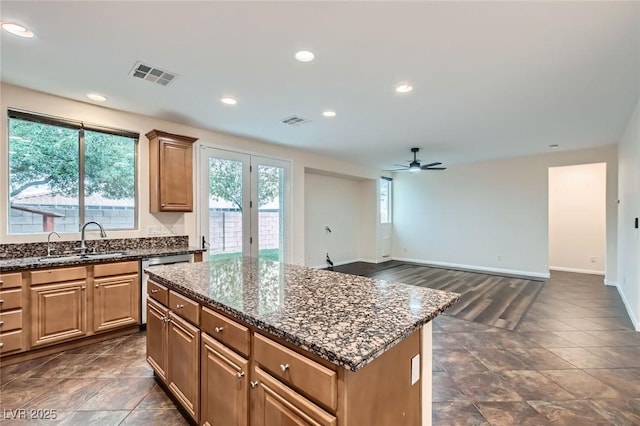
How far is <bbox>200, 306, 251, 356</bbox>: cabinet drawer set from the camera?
4.49 feet

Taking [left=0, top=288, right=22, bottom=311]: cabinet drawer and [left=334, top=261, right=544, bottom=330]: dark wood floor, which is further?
[left=334, top=261, right=544, bottom=330]: dark wood floor

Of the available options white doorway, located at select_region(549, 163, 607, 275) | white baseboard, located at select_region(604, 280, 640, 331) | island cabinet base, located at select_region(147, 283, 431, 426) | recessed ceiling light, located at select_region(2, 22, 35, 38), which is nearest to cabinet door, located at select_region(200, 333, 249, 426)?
island cabinet base, located at select_region(147, 283, 431, 426)

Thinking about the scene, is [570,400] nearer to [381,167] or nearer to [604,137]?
[604,137]

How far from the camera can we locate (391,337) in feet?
3.50

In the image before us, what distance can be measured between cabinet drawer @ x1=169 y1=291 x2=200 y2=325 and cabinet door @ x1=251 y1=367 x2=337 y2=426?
0.62 metres

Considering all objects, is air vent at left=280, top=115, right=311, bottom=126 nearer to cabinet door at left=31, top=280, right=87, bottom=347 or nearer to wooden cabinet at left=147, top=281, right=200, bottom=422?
wooden cabinet at left=147, top=281, right=200, bottom=422

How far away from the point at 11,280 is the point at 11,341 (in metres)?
0.54

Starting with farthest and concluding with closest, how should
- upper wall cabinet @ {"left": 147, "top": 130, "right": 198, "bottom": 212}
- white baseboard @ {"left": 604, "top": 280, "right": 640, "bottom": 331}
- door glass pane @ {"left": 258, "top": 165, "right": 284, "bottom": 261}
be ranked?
door glass pane @ {"left": 258, "top": 165, "right": 284, "bottom": 261} → upper wall cabinet @ {"left": 147, "top": 130, "right": 198, "bottom": 212} → white baseboard @ {"left": 604, "top": 280, "right": 640, "bottom": 331}

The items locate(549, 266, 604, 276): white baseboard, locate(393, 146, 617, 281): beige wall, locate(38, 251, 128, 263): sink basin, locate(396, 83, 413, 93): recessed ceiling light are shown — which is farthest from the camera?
locate(549, 266, 604, 276): white baseboard

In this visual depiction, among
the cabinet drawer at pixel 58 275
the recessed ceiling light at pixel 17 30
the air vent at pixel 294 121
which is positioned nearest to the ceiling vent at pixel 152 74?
the recessed ceiling light at pixel 17 30

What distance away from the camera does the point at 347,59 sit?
2.46 metres

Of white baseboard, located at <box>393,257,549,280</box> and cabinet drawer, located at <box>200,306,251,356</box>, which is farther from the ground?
cabinet drawer, located at <box>200,306,251,356</box>

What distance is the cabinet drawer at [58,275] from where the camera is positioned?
106 inches

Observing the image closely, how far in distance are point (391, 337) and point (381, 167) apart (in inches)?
282
